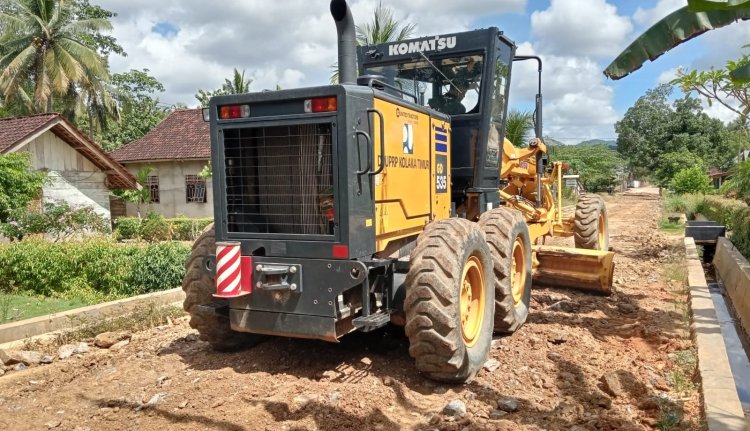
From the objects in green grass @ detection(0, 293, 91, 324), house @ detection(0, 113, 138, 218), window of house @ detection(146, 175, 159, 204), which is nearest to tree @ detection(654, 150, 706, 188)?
window of house @ detection(146, 175, 159, 204)

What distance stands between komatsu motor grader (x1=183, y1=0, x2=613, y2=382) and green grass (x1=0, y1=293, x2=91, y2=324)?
3527 millimetres

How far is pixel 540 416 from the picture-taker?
168 inches

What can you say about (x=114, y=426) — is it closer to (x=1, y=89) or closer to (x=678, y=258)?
(x=678, y=258)

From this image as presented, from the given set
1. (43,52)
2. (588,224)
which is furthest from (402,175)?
(43,52)

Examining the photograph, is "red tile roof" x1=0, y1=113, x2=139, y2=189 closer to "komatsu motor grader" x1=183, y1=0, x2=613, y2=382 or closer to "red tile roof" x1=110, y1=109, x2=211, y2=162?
"red tile roof" x1=110, y1=109, x2=211, y2=162

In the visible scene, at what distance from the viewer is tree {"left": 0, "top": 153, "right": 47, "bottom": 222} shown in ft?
43.1

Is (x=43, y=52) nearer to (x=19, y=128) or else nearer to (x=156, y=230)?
(x=19, y=128)

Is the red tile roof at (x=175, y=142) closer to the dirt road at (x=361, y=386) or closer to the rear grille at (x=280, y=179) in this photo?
the dirt road at (x=361, y=386)

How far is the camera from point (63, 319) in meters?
7.20

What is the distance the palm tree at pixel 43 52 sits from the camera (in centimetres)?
2670

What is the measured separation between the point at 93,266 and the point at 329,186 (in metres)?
6.00

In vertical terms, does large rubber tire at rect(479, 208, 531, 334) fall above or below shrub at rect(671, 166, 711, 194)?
below

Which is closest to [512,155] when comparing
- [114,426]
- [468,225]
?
[468,225]

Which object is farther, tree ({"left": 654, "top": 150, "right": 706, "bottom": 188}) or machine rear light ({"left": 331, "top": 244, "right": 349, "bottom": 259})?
tree ({"left": 654, "top": 150, "right": 706, "bottom": 188})
